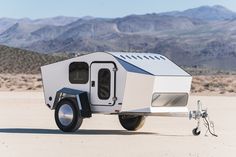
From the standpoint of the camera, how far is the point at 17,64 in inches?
3866

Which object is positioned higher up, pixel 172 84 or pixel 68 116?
pixel 172 84

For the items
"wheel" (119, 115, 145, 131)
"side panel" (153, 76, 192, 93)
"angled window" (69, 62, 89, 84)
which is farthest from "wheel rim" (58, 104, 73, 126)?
"side panel" (153, 76, 192, 93)

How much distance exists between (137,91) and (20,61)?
79717mm

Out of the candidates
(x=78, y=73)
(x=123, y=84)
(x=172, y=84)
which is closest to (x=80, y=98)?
(x=78, y=73)

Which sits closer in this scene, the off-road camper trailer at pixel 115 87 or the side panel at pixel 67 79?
the off-road camper trailer at pixel 115 87

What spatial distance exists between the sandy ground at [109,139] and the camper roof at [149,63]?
172cm

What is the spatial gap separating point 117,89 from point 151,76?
104cm

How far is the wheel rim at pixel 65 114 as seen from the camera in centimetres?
2203

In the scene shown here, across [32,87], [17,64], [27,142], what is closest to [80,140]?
[27,142]

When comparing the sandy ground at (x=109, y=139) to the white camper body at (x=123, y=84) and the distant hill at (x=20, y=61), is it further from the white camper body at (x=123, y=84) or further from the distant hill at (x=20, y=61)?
the distant hill at (x=20, y=61)

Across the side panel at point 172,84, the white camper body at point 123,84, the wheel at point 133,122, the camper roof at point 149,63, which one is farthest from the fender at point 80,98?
the side panel at point 172,84

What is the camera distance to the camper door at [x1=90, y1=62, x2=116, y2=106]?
21.5m

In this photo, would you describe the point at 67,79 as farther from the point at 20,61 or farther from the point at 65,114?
the point at 20,61

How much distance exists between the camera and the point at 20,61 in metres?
99.8
